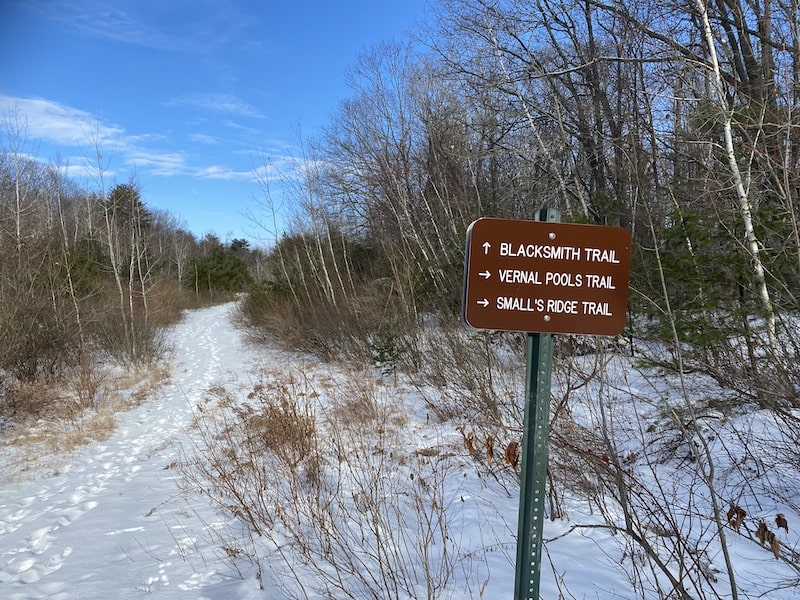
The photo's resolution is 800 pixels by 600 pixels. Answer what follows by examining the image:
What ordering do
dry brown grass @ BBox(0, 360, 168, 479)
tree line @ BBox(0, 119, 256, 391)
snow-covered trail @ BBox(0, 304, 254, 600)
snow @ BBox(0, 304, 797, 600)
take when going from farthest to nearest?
tree line @ BBox(0, 119, 256, 391)
dry brown grass @ BBox(0, 360, 168, 479)
snow-covered trail @ BBox(0, 304, 254, 600)
snow @ BBox(0, 304, 797, 600)

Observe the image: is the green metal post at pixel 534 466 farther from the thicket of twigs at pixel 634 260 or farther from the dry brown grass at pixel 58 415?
the dry brown grass at pixel 58 415

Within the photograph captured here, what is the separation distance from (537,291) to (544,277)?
6 cm

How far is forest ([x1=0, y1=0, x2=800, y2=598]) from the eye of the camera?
12.7 feet

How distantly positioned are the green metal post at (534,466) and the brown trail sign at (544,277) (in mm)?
110

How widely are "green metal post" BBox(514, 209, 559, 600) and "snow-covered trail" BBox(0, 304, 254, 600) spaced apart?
2170 mm

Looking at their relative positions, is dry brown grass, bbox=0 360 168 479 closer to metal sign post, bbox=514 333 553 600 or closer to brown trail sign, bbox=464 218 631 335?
metal sign post, bbox=514 333 553 600

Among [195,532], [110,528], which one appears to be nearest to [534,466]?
[195,532]

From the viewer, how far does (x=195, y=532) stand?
3980 mm

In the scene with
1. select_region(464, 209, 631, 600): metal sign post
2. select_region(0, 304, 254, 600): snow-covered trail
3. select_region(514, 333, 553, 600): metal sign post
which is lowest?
select_region(0, 304, 254, 600): snow-covered trail

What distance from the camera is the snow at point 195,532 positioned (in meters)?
2.95

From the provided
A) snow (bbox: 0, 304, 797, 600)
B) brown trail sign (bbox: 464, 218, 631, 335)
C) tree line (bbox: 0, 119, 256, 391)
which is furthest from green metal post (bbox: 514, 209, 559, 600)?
tree line (bbox: 0, 119, 256, 391)

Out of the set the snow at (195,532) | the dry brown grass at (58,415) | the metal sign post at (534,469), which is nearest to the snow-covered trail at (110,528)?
the snow at (195,532)

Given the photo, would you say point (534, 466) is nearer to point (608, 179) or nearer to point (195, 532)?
point (195, 532)

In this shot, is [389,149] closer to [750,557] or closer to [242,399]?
[242,399]
